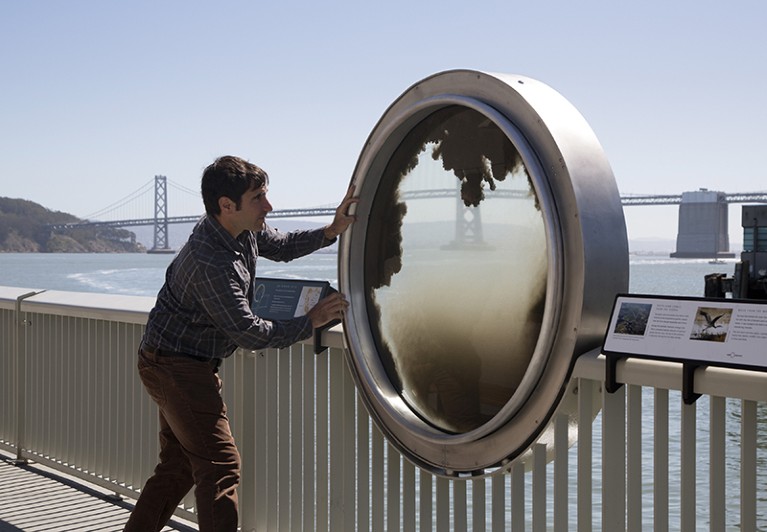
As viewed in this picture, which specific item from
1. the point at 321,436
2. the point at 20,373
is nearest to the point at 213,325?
the point at 321,436

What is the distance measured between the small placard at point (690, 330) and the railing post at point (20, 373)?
4.22m

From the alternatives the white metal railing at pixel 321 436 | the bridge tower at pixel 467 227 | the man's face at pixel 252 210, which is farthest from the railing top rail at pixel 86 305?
the bridge tower at pixel 467 227

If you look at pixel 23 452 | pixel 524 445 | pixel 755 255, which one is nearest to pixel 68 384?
pixel 23 452

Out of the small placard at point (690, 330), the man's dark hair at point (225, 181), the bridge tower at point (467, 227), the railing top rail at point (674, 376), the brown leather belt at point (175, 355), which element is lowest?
the brown leather belt at point (175, 355)

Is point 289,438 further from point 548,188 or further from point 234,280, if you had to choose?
point 548,188

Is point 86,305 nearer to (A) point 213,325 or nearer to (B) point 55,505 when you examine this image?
(B) point 55,505

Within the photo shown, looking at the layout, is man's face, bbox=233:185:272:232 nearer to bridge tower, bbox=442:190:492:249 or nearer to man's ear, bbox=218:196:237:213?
man's ear, bbox=218:196:237:213

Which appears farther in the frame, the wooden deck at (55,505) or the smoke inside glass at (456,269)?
the wooden deck at (55,505)

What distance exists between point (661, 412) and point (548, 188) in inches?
26.9

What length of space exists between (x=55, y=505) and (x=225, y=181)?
8.24 feet

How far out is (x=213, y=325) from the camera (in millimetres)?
3387

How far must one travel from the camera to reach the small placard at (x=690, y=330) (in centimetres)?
229

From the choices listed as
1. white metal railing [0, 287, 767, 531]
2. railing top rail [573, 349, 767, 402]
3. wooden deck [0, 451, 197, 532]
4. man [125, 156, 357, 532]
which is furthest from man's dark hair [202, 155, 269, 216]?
wooden deck [0, 451, 197, 532]

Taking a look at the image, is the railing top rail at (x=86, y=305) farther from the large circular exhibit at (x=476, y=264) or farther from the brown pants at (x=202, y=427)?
the large circular exhibit at (x=476, y=264)
